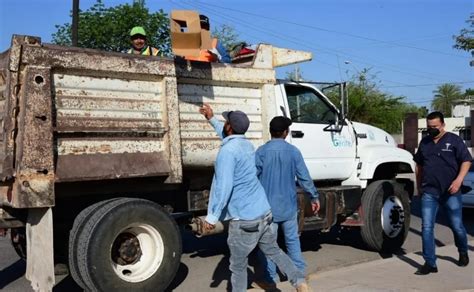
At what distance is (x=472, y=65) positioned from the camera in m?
22.3

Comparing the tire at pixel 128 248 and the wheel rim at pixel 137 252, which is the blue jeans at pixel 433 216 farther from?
the wheel rim at pixel 137 252

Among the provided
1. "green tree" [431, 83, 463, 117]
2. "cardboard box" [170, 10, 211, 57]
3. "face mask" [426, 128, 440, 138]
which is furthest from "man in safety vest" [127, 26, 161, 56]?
"green tree" [431, 83, 463, 117]

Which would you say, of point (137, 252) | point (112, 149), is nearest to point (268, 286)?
point (137, 252)

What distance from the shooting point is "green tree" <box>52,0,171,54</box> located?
1684cm

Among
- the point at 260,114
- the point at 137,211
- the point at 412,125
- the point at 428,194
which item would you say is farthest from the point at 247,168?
the point at 412,125

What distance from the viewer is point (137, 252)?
18.6 feet

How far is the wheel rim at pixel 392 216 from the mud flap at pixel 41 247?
4.81 m

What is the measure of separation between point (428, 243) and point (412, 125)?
73.1 ft

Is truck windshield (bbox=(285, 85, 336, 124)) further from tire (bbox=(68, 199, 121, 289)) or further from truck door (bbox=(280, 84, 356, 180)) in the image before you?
tire (bbox=(68, 199, 121, 289))

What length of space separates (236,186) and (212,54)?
7.44 feet

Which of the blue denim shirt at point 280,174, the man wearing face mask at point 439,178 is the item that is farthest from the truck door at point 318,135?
the blue denim shirt at point 280,174

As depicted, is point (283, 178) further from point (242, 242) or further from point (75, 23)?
point (75, 23)

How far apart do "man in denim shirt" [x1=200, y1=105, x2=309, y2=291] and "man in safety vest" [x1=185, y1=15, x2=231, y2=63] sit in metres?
1.54

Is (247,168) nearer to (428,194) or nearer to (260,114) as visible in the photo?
(260,114)
